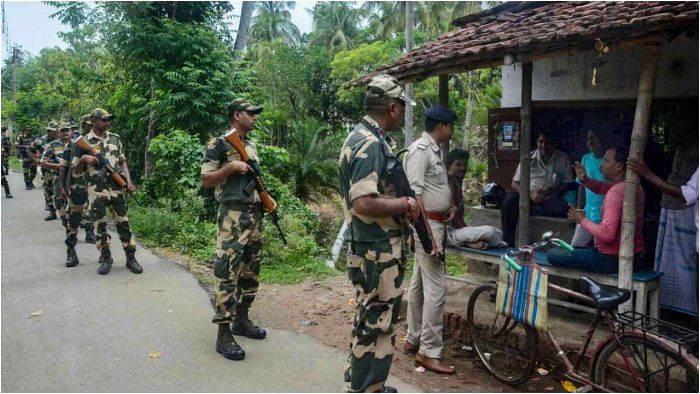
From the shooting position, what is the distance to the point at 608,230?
4465 mm

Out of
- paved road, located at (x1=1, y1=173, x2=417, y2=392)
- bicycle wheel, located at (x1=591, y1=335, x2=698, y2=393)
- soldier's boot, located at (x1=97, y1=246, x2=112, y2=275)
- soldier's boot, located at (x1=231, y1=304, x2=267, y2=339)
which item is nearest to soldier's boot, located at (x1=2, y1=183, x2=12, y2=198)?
paved road, located at (x1=1, y1=173, x2=417, y2=392)

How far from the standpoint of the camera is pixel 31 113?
2902 cm

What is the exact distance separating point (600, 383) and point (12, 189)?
1719cm

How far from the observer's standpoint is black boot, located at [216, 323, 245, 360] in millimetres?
4391

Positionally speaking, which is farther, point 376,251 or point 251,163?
point 251,163

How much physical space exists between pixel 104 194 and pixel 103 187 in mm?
85

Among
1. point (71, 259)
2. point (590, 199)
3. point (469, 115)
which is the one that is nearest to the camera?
point (590, 199)

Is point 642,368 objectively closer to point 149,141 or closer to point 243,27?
point 149,141

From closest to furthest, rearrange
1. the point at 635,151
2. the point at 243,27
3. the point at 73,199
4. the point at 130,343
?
1. the point at 635,151
2. the point at 130,343
3. the point at 73,199
4. the point at 243,27

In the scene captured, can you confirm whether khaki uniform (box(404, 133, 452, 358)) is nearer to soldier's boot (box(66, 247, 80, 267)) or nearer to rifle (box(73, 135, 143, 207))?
rifle (box(73, 135, 143, 207))

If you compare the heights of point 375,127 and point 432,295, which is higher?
point 375,127

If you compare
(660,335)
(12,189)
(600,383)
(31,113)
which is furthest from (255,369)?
(31,113)

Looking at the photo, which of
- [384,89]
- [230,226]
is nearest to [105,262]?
[230,226]

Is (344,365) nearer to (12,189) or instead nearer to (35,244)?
(35,244)
